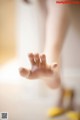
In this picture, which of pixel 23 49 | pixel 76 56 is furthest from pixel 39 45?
pixel 76 56

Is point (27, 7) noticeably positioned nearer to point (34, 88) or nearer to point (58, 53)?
point (58, 53)

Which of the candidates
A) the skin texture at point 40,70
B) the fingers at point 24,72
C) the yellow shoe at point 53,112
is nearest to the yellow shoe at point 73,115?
the yellow shoe at point 53,112

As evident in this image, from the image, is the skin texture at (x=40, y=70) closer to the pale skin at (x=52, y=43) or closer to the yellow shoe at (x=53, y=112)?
the pale skin at (x=52, y=43)

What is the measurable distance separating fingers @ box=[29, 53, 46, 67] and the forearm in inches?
1.0

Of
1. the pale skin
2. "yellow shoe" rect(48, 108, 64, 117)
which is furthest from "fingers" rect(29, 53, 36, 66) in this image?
"yellow shoe" rect(48, 108, 64, 117)

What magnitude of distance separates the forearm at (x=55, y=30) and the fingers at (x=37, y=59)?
3 centimetres

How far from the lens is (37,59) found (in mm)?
1419

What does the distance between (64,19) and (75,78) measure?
276 mm

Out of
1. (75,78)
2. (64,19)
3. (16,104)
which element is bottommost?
(16,104)

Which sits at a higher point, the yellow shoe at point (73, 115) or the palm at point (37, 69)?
the palm at point (37, 69)

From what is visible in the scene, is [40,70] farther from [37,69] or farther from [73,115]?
[73,115]

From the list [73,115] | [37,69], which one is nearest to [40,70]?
[37,69]

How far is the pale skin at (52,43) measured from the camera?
4.66 ft

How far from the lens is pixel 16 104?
143 centimetres
